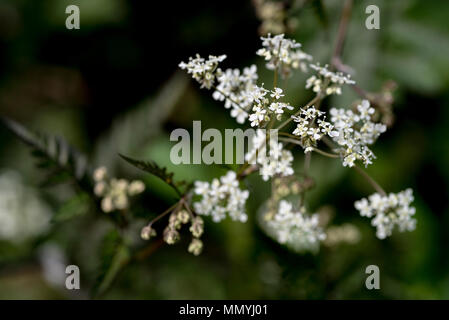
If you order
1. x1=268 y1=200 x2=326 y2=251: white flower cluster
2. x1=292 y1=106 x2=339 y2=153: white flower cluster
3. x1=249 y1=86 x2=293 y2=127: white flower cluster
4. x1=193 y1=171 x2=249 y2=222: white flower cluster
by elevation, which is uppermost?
x1=249 y1=86 x2=293 y2=127: white flower cluster

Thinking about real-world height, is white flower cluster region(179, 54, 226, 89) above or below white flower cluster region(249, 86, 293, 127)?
above

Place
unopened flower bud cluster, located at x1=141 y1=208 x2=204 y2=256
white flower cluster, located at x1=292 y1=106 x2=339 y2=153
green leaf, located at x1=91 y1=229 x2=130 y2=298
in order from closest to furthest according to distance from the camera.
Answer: white flower cluster, located at x1=292 y1=106 x2=339 y2=153 → unopened flower bud cluster, located at x1=141 y1=208 x2=204 y2=256 → green leaf, located at x1=91 y1=229 x2=130 y2=298

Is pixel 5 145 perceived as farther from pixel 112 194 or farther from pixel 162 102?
pixel 112 194

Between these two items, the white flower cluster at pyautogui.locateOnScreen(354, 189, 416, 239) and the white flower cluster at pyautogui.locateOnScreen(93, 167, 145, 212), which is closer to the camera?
the white flower cluster at pyautogui.locateOnScreen(354, 189, 416, 239)

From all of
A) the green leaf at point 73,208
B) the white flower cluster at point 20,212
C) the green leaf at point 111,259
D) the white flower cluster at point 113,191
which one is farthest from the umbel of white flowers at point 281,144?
the white flower cluster at point 20,212

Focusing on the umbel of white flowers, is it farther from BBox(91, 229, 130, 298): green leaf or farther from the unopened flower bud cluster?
BBox(91, 229, 130, 298): green leaf

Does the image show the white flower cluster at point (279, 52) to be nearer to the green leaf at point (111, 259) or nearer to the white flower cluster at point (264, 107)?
the white flower cluster at point (264, 107)

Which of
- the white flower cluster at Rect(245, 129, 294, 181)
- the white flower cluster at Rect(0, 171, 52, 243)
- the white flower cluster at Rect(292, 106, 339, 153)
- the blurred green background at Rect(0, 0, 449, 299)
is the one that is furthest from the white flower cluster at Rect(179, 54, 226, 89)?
the white flower cluster at Rect(0, 171, 52, 243)
